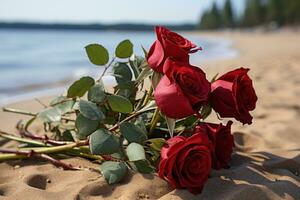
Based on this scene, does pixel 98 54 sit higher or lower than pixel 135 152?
higher

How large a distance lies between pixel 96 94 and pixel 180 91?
0.46m

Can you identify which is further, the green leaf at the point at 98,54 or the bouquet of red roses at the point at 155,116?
the green leaf at the point at 98,54

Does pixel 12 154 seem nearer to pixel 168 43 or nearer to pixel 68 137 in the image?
pixel 68 137

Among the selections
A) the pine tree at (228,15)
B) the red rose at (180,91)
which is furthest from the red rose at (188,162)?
the pine tree at (228,15)

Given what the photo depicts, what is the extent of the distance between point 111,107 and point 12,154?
581 millimetres

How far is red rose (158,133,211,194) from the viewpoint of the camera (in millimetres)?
1368

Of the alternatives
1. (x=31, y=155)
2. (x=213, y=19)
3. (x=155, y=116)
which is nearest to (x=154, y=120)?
(x=155, y=116)

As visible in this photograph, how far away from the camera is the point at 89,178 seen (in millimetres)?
1669

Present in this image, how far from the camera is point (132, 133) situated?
1.60 meters

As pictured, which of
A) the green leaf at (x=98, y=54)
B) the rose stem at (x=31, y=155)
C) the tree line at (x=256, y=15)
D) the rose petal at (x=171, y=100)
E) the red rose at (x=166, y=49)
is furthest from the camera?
the tree line at (x=256, y=15)

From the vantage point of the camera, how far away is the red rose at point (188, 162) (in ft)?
4.49

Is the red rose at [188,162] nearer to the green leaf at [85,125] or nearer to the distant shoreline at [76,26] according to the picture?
the green leaf at [85,125]

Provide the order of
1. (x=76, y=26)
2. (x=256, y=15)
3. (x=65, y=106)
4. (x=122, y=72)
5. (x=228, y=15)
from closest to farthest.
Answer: (x=122, y=72) → (x=65, y=106) → (x=256, y=15) → (x=228, y=15) → (x=76, y=26)

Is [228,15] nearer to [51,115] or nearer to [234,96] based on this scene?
[51,115]
